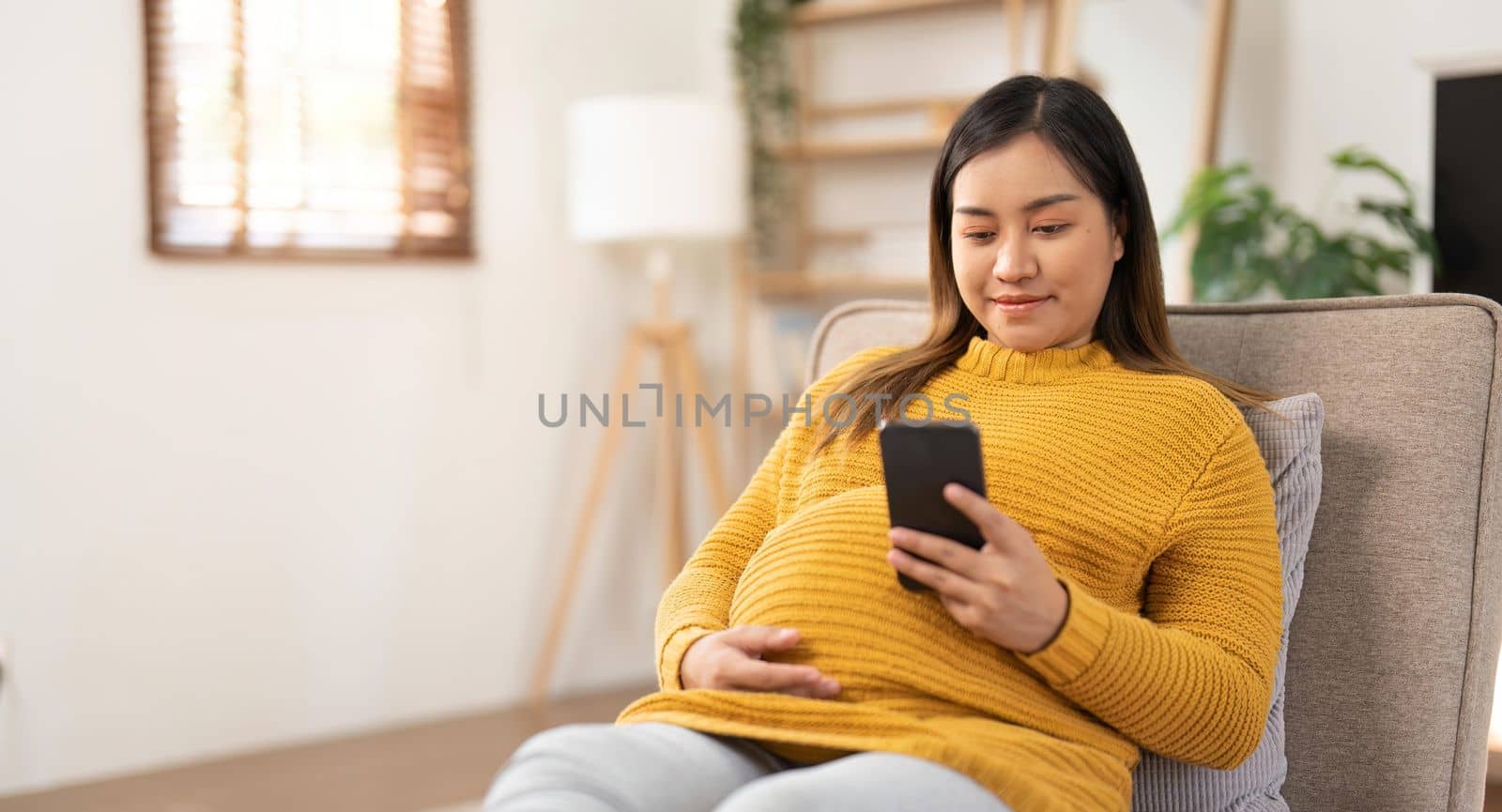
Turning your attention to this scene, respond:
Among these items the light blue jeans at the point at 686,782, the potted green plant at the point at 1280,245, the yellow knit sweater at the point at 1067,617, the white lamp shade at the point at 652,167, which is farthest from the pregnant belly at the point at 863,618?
the white lamp shade at the point at 652,167

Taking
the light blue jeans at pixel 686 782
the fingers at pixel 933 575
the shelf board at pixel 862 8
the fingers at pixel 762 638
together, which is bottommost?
the light blue jeans at pixel 686 782

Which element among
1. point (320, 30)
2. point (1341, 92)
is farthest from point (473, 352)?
point (1341, 92)

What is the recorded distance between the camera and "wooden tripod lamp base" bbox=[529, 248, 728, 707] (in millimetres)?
3182

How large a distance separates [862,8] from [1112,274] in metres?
2.09

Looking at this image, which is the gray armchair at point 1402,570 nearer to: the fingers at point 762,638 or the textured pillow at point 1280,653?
the textured pillow at point 1280,653

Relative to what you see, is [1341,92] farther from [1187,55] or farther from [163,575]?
[163,575]

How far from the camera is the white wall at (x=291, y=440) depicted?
2.61 m

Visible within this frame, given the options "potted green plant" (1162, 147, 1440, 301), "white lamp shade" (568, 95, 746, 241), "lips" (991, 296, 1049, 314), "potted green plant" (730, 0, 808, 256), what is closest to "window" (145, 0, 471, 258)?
"white lamp shade" (568, 95, 746, 241)

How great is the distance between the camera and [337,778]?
2715mm

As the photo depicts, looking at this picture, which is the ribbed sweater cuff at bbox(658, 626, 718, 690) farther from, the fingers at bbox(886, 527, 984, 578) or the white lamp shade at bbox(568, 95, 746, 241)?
the white lamp shade at bbox(568, 95, 746, 241)

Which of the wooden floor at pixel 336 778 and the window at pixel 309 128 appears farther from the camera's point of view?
the window at pixel 309 128

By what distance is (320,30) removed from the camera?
2.94 metres

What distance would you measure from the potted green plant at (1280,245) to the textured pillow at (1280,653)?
1371 millimetres

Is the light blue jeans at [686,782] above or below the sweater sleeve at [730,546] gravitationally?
below
